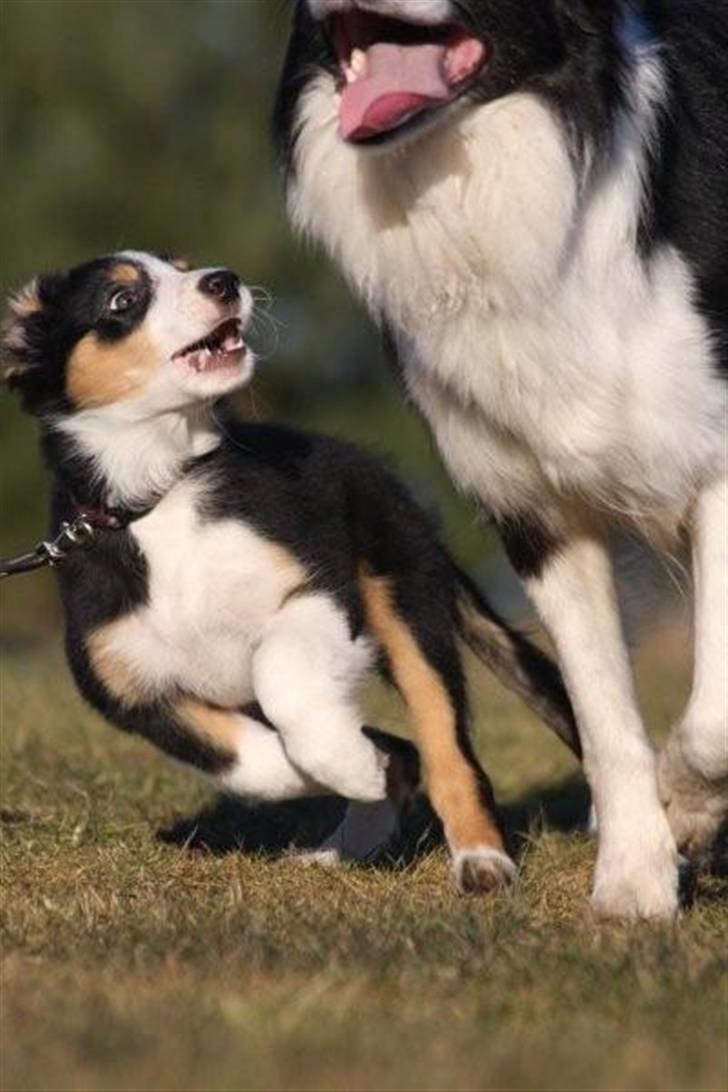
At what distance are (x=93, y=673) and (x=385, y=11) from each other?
1899 mm

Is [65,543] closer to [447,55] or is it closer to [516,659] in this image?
[516,659]

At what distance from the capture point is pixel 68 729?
9094mm

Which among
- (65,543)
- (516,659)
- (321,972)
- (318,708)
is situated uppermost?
(321,972)

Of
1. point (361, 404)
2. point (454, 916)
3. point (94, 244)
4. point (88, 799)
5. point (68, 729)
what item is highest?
point (454, 916)

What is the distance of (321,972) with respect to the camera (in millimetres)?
4262

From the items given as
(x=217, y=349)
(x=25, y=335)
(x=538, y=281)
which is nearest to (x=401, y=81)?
(x=538, y=281)

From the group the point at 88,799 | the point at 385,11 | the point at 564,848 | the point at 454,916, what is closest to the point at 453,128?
the point at 385,11

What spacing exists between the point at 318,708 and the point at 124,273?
4.32 ft

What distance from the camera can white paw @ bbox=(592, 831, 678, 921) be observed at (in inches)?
212

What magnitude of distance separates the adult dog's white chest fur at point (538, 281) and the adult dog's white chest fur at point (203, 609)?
2.81 ft

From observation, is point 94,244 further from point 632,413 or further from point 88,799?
point 632,413

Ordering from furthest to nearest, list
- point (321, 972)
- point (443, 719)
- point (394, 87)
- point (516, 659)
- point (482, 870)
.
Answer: point (516, 659)
point (443, 719)
point (482, 870)
point (394, 87)
point (321, 972)

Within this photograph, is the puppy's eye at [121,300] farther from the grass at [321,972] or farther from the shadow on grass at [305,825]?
the shadow on grass at [305,825]

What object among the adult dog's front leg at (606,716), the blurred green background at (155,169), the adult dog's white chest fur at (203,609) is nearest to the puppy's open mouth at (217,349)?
the adult dog's white chest fur at (203,609)
